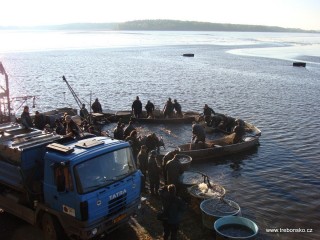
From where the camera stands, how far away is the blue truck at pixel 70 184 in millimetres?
9875

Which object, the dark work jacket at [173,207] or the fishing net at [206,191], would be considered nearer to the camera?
the dark work jacket at [173,207]

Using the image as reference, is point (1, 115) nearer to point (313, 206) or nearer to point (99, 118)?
point (99, 118)

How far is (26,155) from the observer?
36.9 ft

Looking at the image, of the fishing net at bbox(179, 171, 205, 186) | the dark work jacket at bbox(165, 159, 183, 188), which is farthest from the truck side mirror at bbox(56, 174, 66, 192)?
the fishing net at bbox(179, 171, 205, 186)

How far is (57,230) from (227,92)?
35.7m

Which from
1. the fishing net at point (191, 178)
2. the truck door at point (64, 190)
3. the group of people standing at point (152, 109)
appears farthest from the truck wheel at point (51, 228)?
the group of people standing at point (152, 109)

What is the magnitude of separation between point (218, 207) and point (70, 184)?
16.4ft

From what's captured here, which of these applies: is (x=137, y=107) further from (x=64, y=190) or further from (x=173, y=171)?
(x=64, y=190)

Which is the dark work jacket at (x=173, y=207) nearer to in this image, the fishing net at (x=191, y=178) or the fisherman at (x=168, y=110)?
the fishing net at (x=191, y=178)

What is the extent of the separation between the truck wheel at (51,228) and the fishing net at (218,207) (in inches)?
172

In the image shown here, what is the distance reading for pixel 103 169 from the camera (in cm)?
1033

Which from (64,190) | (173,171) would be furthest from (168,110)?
(64,190)

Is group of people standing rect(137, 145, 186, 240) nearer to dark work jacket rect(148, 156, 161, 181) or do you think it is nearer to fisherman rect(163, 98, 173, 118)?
dark work jacket rect(148, 156, 161, 181)

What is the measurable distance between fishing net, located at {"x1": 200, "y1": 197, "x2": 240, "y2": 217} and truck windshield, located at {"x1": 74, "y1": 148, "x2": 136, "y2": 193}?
2770 mm
